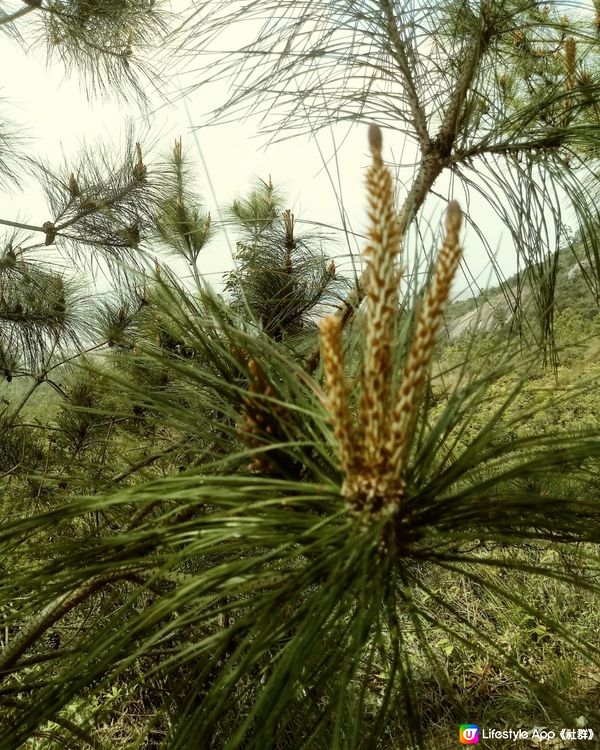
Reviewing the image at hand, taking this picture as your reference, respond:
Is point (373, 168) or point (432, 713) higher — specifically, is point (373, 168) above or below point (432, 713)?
above

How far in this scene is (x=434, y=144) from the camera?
25.2 inches

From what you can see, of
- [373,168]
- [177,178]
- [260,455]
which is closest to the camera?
[373,168]

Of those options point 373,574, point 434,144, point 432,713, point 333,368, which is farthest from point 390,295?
point 432,713

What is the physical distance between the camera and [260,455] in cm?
38

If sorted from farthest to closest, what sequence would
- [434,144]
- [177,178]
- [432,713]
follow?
1. [177,178]
2. [432,713]
3. [434,144]

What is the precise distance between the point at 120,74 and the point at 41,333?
885mm

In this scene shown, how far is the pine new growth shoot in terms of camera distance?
0.81 ft

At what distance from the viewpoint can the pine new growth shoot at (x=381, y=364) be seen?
25 centimetres

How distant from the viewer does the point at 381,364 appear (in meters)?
0.27

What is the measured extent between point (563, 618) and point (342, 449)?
201cm

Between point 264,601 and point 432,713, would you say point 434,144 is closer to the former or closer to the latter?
point 264,601

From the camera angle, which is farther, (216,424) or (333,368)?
(216,424)

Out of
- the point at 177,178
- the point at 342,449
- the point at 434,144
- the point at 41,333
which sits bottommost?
the point at 342,449

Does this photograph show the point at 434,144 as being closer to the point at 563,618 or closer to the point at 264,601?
the point at 264,601
